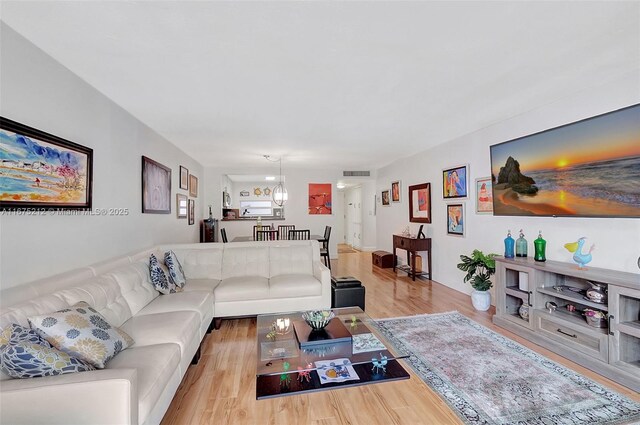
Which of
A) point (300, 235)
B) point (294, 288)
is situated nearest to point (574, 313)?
point (294, 288)

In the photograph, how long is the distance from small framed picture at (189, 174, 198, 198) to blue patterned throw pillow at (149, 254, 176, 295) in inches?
122

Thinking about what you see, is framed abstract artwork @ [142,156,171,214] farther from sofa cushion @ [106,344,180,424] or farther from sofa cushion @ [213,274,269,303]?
sofa cushion @ [106,344,180,424]

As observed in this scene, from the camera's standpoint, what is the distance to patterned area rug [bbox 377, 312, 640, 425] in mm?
1718

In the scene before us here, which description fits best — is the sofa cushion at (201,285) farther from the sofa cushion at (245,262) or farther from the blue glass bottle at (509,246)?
the blue glass bottle at (509,246)

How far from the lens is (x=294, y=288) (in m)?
3.11

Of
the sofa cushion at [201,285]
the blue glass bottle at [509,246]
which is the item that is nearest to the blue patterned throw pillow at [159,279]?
the sofa cushion at [201,285]

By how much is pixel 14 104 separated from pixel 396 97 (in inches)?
113

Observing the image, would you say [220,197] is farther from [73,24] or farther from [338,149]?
[73,24]

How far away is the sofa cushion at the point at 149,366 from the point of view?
1335mm

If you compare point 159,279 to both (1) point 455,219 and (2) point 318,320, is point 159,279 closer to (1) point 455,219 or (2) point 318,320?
(2) point 318,320

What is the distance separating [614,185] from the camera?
2.30m

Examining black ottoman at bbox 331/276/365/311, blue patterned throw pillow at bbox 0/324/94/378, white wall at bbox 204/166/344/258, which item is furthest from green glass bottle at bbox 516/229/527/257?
white wall at bbox 204/166/344/258

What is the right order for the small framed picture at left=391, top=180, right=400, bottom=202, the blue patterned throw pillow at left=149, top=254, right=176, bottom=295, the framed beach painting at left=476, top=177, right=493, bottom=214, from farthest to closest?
the small framed picture at left=391, top=180, right=400, bottom=202 < the framed beach painting at left=476, top=177, right=493, bottom=214 < the blue patterned throw pillow at left=149, top=254, right=176, bottom=295

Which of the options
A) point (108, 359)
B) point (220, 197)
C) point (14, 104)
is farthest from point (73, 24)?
point (220, 197)
